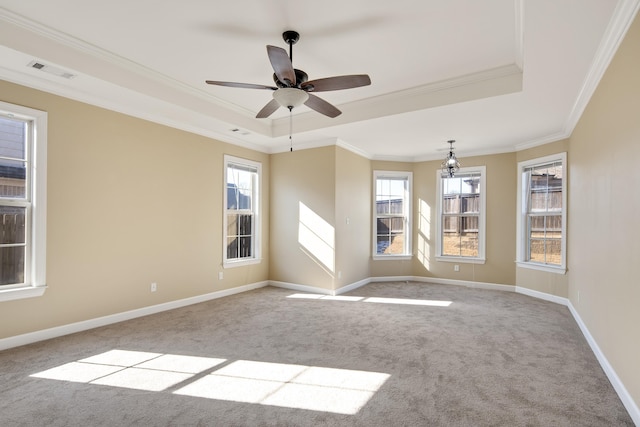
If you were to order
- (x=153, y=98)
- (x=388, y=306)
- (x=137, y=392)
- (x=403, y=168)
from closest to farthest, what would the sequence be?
(x=137, y=392) → (x=153, y=98) → (x=388, y=306) → (x=403, y=168)

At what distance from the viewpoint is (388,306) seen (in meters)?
4.90

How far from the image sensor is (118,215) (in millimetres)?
4047

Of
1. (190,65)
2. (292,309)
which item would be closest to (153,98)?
(190,65)

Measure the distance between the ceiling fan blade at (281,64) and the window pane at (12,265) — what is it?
3.12 meters

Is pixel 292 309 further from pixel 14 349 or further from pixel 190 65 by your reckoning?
pixel 190 65

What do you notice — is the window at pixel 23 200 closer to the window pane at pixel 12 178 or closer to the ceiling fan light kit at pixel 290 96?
the window pane at pixel 12 178

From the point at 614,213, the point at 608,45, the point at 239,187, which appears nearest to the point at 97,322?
the point at 239,187

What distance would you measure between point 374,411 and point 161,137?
4.17m

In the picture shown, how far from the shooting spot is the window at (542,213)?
518cm

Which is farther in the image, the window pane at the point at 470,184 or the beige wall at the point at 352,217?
the window pane at the point at 470,184

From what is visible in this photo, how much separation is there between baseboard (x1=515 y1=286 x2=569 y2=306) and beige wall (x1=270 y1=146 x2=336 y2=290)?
3266mm

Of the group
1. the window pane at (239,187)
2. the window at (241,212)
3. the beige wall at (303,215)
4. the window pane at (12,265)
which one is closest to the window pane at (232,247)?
the window at (241,212)

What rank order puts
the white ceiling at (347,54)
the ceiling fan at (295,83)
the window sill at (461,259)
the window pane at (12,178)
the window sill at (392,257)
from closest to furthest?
the white ceiling at (347,54) → the ceiling fan at (295,83) → the window pane at (12,178) → the window sill at (461,259) → the window sill at (392,257)

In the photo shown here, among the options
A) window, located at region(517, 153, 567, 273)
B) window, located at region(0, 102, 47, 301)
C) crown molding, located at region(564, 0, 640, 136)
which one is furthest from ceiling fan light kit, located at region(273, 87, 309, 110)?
window, located at region(517, 153, 567, 273)
